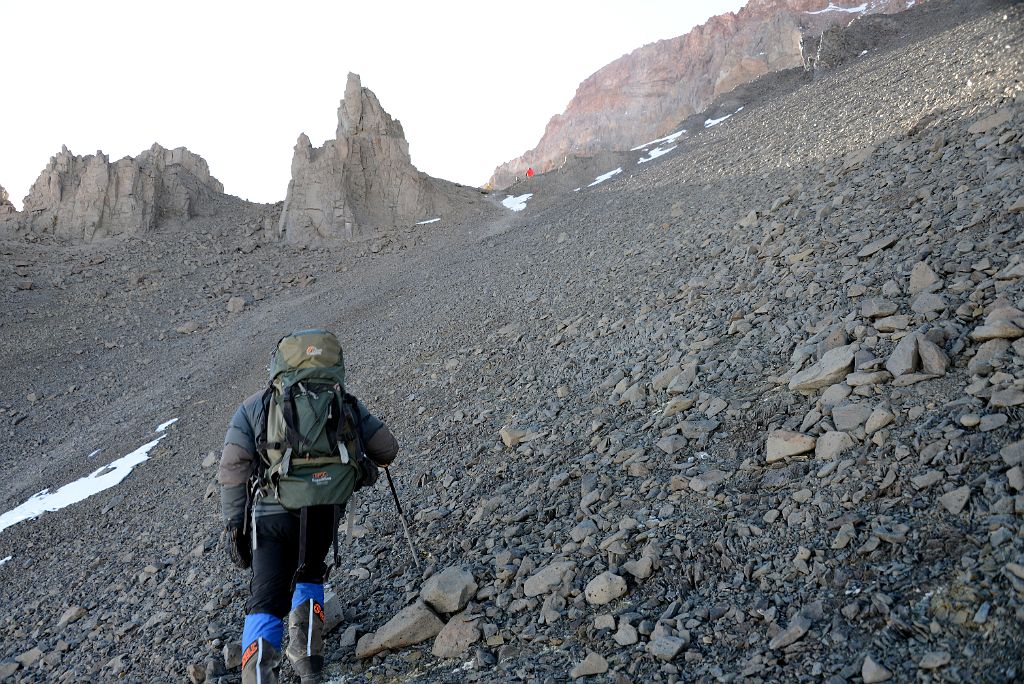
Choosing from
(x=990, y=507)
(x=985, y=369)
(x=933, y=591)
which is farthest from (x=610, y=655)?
(x=985, y=369)

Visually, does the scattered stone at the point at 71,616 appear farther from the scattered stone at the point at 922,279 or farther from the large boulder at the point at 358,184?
the large boulder at the point at 358,184

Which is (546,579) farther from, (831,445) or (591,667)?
(831,445)

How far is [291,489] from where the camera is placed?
13.5 ft

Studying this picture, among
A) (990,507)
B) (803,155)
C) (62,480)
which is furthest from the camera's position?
(803,155)

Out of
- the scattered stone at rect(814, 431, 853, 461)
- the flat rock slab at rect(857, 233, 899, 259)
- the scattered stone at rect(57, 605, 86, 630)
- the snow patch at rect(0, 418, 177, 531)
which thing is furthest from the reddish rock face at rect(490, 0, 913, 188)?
the scattered stone at rect(814, 431, 853, 461)

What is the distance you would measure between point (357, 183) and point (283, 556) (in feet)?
105

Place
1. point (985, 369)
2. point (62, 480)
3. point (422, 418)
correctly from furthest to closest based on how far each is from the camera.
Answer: point (62, 480) → point (422, 418) → point (985, 369)

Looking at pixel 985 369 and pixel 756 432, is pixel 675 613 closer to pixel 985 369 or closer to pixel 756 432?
pixel 756 432

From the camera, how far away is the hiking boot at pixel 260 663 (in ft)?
12.6

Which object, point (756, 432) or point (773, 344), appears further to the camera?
point (773, 344)

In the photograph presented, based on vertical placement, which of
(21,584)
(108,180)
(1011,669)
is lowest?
(1011,669)

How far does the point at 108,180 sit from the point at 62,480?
83.2 ft

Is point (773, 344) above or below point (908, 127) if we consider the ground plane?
below

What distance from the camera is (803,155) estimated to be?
14.9 metres
